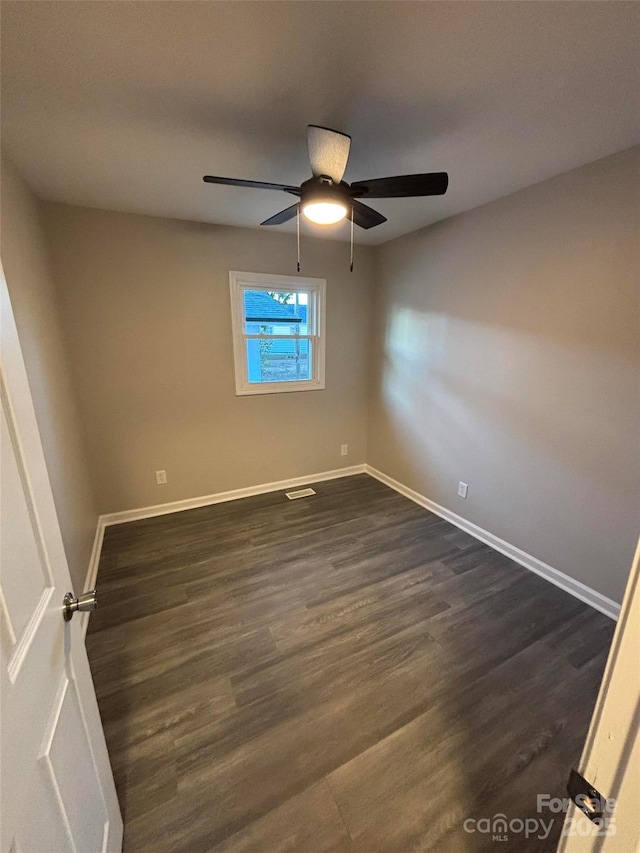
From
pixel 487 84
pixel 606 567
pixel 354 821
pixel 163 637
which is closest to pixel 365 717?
pixel 354 821

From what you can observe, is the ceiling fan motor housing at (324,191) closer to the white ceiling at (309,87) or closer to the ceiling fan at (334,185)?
the ceiling fan at (334,185)

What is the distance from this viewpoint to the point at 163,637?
1.87m

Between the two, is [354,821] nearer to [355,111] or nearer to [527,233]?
[355,111]

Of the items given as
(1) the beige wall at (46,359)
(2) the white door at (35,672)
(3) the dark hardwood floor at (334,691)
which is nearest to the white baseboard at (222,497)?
(3) the dark hardwood floor at (334,691)

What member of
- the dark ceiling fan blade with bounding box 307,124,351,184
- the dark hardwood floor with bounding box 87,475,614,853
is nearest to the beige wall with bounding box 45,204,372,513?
the dark hardwood floor with bounding box 87,475,614,853

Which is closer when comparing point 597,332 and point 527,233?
point 597,332

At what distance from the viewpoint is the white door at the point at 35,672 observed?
56cm

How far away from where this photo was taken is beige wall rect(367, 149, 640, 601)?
6.19 ft

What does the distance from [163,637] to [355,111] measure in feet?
8.92

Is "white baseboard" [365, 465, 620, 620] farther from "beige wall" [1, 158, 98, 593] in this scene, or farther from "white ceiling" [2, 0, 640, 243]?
"beige wall" [1, 158, 98, 593]

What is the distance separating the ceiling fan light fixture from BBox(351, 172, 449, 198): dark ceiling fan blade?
0.10m

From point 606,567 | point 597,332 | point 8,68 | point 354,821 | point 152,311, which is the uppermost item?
point 8,68

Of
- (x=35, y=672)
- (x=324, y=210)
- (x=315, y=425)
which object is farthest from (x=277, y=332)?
(x=35, y=672)

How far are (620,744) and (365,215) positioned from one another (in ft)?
6.86
